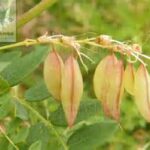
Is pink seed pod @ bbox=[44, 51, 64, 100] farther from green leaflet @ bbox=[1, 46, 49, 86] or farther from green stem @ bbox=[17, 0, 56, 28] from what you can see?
green stem @ bbox=[17, 0, 56, 28]

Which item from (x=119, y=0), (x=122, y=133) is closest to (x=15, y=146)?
(x=122, y=133)

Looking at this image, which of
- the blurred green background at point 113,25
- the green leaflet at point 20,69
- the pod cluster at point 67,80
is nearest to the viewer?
the pod cluster at point 67,80

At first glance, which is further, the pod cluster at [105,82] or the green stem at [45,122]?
the green stem at [45,122]

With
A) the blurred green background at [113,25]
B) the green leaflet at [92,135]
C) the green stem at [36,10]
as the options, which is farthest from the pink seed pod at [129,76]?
the blurred green background at [113,25]

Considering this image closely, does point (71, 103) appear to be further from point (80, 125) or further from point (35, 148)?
point (80, 125)

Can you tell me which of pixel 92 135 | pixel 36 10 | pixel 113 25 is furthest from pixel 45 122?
pixel 113 25

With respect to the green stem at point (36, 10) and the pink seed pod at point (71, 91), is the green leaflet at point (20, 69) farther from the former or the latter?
the pink seed pod at point (71, 91)

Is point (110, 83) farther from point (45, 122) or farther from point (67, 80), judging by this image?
point (45, 122)
